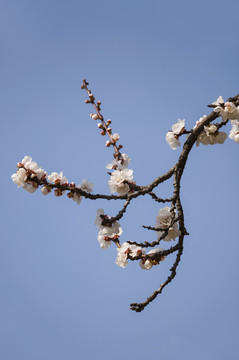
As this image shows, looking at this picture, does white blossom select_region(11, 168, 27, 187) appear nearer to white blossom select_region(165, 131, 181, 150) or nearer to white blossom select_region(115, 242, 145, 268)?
white blossom select_region(115, 242, 145, 268)

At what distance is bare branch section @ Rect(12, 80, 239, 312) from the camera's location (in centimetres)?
364

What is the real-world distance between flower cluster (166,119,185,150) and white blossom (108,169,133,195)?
63 centimetres

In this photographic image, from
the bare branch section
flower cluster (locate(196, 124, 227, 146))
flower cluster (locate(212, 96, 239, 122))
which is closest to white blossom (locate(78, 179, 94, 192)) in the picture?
the bare branch section

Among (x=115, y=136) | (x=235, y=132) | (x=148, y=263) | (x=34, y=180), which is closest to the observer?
(x=148, y=263)

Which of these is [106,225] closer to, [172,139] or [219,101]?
[172,139]

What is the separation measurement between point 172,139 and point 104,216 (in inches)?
47.3

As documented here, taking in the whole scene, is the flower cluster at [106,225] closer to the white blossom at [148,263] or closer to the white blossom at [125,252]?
the white blossom at [125,252]

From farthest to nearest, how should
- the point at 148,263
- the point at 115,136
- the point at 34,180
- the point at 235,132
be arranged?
the point at 115,136 → the point at 235,132 → the point at 34,180 → the point at 148,263

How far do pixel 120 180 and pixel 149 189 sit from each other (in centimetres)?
35

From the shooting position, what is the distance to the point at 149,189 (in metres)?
3.69

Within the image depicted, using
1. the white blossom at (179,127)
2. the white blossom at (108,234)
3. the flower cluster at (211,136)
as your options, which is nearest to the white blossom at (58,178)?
the white blossom at (108,234)

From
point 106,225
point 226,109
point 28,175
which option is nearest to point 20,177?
point 28,175

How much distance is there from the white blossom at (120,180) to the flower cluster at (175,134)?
63cm

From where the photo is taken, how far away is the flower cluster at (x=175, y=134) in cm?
400
